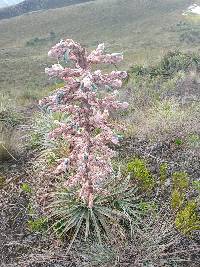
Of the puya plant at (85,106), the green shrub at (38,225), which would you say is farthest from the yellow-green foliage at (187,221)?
the green shrub at (38,225)

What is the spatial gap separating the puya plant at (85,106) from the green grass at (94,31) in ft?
75.6

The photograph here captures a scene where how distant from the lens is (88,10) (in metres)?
55.3

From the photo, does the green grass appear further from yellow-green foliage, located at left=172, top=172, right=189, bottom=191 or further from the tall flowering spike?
the tall flowering spike

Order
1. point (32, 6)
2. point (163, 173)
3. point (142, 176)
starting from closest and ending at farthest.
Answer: point (142, 176), point (163, 173), point (32, 6)

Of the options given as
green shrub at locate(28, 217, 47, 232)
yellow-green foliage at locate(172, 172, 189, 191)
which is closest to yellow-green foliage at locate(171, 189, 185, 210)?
yellow-green foliage at locate(172, 172, 189, 191)

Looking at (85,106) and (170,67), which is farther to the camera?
(170,67)

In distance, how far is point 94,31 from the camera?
157ft

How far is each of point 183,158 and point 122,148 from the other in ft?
3.89

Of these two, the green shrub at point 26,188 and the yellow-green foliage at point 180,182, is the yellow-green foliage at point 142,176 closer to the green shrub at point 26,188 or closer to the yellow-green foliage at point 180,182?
the yellow-green foliage at point 180,182

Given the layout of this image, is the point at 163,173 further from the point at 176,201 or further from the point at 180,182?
the point at 176,201

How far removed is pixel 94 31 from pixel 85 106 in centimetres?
4373

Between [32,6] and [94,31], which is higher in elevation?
[94,31]

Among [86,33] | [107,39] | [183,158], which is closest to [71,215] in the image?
[183,158]

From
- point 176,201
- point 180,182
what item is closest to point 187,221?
point 176,201
